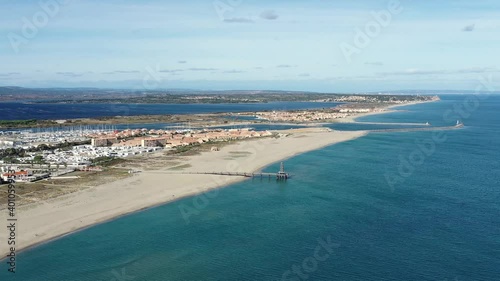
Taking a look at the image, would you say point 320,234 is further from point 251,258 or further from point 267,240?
point 251,258

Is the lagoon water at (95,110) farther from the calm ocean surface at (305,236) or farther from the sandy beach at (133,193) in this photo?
the calm ocean surface at (305,236)

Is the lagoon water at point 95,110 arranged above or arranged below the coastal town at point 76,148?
above

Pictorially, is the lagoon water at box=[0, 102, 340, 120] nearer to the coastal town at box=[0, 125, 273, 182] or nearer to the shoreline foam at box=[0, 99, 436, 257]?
the coastal town at box=[0, 125, 273, 182]

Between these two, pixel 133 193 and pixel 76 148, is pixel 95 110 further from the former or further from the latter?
pixel 133 193

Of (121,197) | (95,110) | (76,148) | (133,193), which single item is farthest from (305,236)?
(95,110)

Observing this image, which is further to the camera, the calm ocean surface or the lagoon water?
the lagoon water

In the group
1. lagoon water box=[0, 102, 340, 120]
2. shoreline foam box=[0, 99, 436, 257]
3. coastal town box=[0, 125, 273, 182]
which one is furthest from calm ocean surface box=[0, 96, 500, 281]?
lagoon water box=[0, 102, 340, 120]

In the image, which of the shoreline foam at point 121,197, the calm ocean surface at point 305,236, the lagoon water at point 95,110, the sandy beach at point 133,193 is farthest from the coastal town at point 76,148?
the lagoon water at point 95,110
